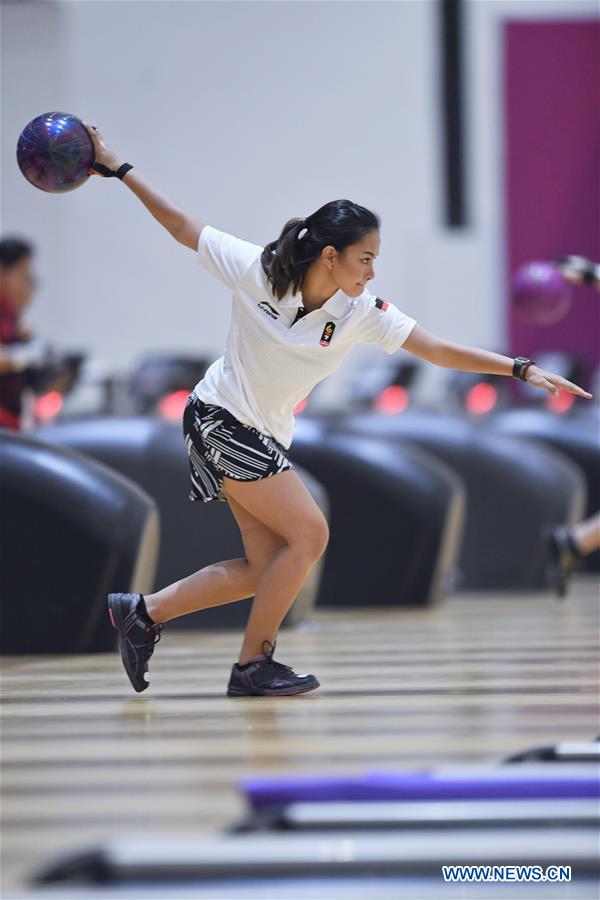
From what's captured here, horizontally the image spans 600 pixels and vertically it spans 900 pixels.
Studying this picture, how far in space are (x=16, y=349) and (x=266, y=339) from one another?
7.88 feet

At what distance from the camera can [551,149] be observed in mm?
15742

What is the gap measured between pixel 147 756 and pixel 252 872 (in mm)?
1029

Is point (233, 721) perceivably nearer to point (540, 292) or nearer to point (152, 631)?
point (152, 631)

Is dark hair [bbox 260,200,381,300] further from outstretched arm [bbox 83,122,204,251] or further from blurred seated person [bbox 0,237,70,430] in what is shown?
blurred seated person [bbox 0,237,70,430]

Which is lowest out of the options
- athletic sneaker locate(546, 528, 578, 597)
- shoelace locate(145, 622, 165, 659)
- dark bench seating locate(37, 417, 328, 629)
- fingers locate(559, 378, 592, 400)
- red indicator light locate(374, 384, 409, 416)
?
red indicator light locate(374, 384, 409, 416)

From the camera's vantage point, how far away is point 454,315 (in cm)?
1514

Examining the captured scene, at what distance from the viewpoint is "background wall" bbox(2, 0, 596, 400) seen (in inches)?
561

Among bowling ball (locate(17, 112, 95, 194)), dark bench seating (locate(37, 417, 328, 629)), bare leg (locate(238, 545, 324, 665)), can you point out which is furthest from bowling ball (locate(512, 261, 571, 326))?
bowling ball (locate(17, 112, 95, 194))

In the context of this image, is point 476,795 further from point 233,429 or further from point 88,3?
point 88,3

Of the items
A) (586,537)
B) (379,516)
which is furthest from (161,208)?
(586,537)

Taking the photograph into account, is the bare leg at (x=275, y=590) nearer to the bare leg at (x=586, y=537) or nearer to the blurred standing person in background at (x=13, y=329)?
the blurred standing person in background at (x=13, y=329)

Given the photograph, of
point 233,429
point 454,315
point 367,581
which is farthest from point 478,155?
point 233,429

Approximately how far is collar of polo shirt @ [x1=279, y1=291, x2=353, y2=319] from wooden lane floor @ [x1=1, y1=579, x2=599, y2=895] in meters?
0.96

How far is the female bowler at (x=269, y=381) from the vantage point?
391 centimetres
